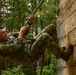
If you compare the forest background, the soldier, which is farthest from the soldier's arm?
the forest background

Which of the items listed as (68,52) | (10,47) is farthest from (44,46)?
(10,47)

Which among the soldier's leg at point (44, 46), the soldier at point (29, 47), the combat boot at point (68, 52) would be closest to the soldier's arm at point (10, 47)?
the soldier at point (29, 47)

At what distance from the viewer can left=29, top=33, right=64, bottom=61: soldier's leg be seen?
3.91m

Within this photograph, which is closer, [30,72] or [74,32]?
[74,32]

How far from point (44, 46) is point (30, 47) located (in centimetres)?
45

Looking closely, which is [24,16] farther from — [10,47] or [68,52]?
[68,52]

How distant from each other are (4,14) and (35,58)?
54.6 feet

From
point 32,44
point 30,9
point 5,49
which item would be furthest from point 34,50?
point 30,9

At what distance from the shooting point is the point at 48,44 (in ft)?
12.8

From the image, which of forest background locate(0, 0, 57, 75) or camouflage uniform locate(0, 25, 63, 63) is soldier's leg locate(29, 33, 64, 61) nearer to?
camouflage uniform locate(0, 25, 63, 63)

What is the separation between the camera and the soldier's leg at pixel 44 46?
154 inches

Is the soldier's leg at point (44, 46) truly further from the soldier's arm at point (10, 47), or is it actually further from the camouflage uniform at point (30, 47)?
the soldier's arm at point (10, 47)

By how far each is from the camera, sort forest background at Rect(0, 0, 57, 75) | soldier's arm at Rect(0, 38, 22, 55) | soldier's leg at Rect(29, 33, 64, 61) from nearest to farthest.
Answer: soldier's leg at Rect(29, 33, 64, 61) < soldier's arm at Rect(0, 38, 22, 55) < forest background at Rect(0, 0, 57, 75)

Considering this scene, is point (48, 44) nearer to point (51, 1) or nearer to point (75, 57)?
point (75, 57)
